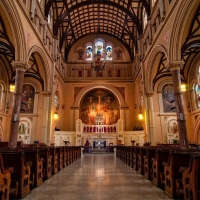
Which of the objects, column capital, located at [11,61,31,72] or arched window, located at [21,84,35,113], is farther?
arched window, located at [21,84,35,113]

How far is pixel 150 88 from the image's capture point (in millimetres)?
15727

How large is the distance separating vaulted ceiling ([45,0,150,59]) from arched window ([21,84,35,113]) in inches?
246

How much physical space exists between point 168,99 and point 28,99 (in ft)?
47.0

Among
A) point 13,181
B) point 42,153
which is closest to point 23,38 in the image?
point 42,153

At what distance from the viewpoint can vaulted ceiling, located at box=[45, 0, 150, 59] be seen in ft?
57.8

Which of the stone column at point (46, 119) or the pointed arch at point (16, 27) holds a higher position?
the pointed arch at point (16, 27)

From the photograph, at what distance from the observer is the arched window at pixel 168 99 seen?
17.1 metres

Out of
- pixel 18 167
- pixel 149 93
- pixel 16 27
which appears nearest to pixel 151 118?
pixel 149 93

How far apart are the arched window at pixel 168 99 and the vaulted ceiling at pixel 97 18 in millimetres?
6225

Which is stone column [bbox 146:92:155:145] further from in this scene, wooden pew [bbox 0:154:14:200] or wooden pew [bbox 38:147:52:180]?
wooden pew [bbox 0:154:14:200]

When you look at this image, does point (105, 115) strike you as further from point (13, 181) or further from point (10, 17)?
point (13, 181)

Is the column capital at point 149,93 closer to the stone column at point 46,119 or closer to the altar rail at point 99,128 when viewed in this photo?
the altar rail at point 99,128

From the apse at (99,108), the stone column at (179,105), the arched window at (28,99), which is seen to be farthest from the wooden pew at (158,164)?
the apse at (99,108)

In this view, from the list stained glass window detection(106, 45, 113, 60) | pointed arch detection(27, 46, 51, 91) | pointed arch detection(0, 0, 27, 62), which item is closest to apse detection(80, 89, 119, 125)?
stained glass window detection(106, 45, 113, 60)
